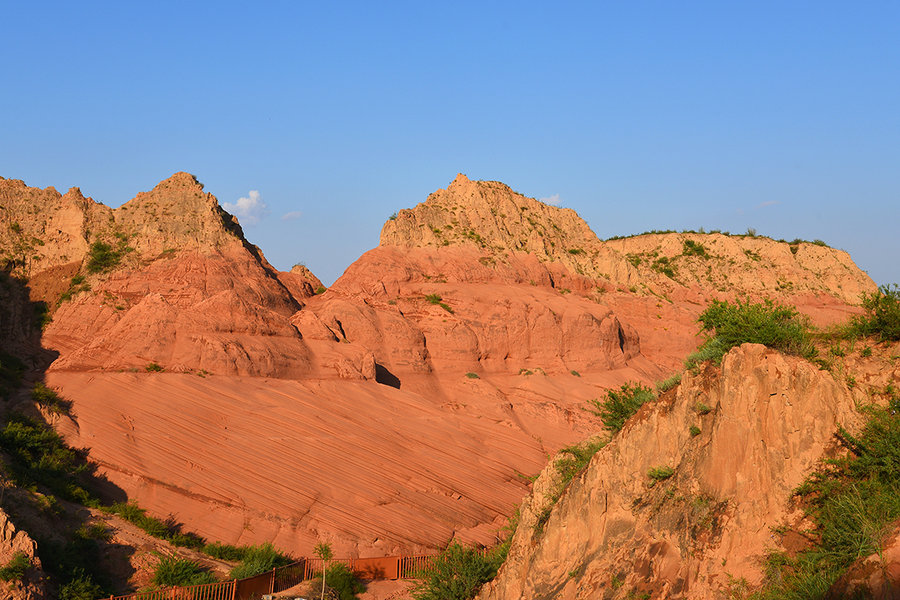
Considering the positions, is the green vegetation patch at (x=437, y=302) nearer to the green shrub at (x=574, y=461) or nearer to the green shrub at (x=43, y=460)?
the green shrub at (x=43, y=460)

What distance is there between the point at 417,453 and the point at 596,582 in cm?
1862

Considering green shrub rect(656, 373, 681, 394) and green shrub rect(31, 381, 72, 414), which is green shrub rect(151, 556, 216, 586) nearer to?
green shrub rect(31, 381, 72, 414)

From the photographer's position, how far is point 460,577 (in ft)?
55.3

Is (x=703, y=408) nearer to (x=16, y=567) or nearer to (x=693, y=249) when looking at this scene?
(x=16, y=567)

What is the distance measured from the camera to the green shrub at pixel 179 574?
63.4 feet

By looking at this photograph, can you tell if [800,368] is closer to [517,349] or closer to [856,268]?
[517,349]

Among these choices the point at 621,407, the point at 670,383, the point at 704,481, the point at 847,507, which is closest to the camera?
the point at 847,507

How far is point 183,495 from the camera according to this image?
2422 cm

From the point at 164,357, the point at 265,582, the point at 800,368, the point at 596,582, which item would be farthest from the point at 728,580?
the point at 164,357

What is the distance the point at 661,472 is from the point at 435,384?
26.8 meters

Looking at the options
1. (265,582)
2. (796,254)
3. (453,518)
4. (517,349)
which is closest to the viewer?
(265,582)

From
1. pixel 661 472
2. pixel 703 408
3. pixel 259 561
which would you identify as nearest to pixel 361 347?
pixel 259 561

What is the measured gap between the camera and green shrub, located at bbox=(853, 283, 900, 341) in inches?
430

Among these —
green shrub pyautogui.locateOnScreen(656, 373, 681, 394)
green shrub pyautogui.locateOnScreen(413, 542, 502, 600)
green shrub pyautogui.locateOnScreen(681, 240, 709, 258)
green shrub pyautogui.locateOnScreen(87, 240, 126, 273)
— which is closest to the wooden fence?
green shrub pyautogui.locateOnScreen(413, 542, 502, 600)
